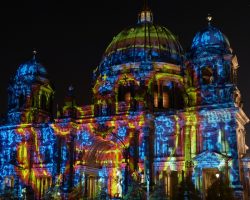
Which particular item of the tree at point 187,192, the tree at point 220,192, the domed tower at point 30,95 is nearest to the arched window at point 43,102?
the domed tower at point 30,95

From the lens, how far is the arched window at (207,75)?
48.7 meters

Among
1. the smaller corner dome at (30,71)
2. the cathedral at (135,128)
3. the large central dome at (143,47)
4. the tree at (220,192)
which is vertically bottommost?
the tree at (220,192)

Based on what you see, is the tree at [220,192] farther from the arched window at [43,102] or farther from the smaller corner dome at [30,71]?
the smaller corner dome at [30,71]

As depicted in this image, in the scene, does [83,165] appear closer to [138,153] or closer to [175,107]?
[138,153]

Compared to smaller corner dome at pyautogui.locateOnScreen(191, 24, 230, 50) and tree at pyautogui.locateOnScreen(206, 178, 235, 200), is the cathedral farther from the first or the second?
tree at pyautogui.locateOnScreen(206, 178, 235, 200)

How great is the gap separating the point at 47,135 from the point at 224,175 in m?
20.7

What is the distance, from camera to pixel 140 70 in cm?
5681

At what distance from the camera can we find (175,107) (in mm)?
56656

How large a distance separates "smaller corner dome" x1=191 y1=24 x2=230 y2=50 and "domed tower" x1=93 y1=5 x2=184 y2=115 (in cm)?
742

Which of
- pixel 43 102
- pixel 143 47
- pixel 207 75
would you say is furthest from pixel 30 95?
pixel 207 75

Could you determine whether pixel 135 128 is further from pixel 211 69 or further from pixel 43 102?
pixel 43 102

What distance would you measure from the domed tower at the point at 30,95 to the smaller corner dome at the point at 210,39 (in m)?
19.3

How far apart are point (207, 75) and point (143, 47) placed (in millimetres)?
13198

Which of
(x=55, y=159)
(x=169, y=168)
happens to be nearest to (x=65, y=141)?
(x=55, y=159)
